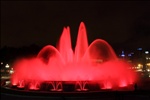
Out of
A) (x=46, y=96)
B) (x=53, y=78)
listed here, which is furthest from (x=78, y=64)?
(x=46, y=96)

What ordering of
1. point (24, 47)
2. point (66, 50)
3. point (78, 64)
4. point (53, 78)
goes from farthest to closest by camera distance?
point (24, 47) < point (66, 50) < point (78, 64) < point (53, 78)

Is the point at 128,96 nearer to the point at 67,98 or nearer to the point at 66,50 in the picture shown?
the point at 67,98

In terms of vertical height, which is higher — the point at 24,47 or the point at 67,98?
the point at 24,47

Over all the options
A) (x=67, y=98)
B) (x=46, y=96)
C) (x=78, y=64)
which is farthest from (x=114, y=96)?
(x=78, y=64)

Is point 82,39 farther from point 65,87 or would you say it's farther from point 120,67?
point 65,87

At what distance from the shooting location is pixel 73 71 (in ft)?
86.6

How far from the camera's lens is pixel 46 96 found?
19422mm

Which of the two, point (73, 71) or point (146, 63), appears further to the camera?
point (146, 63)

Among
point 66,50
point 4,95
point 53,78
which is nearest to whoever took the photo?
point 4,95

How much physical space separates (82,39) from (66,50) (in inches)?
97.8

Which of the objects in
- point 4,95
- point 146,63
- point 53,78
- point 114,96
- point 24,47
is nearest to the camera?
point 114,96

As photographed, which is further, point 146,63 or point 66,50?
point 146,63

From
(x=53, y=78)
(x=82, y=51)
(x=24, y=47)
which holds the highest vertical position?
(x=24, y=47)

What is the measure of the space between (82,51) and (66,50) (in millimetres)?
1907
